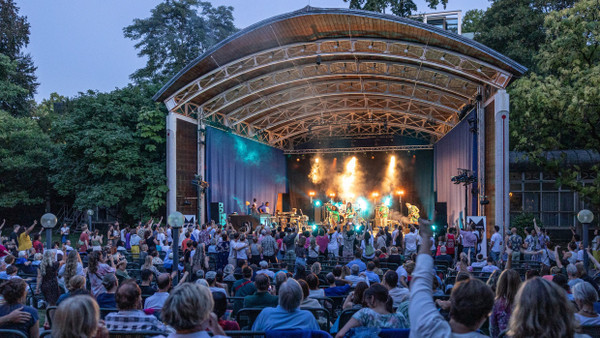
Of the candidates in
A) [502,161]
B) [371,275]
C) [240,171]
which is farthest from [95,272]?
[240,171]

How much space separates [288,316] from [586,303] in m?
2.55

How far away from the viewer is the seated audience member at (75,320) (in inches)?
104

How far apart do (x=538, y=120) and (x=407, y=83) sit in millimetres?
5718

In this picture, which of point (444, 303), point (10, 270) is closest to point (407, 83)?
point (10, 270)

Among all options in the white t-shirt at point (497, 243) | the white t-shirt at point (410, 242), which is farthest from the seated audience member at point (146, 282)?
the white t-shirt at point (497, 243)

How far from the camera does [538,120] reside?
1661cm

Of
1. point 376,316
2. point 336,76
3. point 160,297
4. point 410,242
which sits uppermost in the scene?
point 336,76

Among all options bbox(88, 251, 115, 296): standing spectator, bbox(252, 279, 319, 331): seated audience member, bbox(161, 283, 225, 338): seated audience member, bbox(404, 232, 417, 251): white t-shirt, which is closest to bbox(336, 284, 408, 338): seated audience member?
bbox(252, 279, 319, 331): seated audience member

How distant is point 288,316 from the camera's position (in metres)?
4.07

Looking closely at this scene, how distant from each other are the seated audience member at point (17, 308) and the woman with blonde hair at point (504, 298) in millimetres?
3986

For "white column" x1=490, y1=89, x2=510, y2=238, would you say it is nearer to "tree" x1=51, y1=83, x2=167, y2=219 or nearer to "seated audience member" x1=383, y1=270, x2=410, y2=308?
"seated audience member" x1=383, y1=270, x2=410, y2=308

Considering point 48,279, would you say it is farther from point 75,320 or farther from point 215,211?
point 215,211

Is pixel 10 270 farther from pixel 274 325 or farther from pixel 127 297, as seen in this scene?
pixel 274 325

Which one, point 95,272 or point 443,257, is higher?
point 95,272
